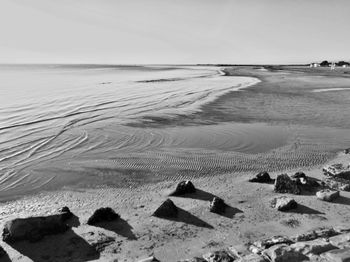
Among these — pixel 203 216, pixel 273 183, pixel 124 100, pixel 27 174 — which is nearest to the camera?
pixel 203 216

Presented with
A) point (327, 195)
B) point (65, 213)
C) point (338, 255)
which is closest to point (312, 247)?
point (338, 255)

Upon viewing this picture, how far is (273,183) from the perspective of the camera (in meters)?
7.96

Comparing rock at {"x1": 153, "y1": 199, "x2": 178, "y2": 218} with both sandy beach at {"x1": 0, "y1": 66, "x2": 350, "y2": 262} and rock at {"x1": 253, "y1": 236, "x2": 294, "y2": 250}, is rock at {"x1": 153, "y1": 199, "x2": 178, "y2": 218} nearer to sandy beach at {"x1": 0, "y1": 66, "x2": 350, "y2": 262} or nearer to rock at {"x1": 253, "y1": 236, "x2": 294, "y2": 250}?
sandy beach at {"x1": 0, "y1": 66, "x2": 350, "y2": 262}

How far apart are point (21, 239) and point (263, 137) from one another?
858cm

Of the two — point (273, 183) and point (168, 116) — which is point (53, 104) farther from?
point (273, 183)

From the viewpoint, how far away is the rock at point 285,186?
24.4ft

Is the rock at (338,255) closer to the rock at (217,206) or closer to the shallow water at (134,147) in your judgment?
the rock at (217,206)

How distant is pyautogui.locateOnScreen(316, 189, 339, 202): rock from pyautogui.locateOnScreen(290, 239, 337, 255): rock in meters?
2.02

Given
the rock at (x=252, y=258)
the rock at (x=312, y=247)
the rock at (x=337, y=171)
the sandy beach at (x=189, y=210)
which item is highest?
the rock at (x=337, y=171)

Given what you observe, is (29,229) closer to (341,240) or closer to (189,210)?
(189,210)

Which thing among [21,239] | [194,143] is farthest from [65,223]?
[194,143]

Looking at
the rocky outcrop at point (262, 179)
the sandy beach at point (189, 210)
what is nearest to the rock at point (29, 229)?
the sandy beach at point (189, 210)

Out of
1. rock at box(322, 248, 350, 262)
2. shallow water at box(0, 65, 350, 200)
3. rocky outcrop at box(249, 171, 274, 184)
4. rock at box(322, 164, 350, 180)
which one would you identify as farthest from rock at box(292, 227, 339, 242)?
Result: shallow water at box(0, 65, 350, 200)

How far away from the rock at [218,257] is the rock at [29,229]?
239 cm
